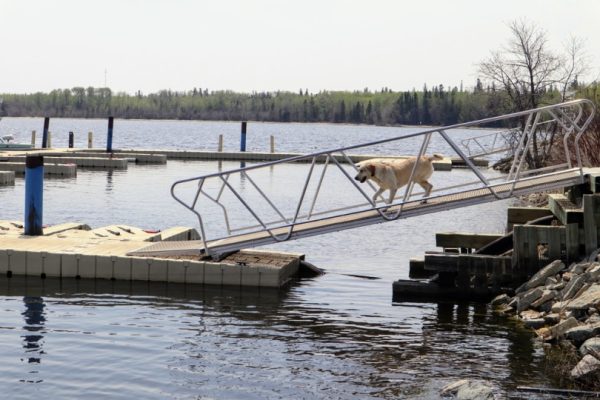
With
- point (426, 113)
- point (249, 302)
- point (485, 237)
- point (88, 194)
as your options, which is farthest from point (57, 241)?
point (426, 113)

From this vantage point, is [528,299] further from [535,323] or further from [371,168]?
[371,168]

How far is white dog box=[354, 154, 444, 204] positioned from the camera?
52.2 ft

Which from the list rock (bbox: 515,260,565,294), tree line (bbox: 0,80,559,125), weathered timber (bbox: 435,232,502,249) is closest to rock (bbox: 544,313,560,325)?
rock (bbox: 515,260,565,294)

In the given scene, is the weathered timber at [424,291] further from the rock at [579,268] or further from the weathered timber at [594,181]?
the weathered timber at [594,181]

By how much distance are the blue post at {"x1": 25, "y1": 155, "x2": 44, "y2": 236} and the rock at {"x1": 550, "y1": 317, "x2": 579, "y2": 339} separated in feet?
30.1

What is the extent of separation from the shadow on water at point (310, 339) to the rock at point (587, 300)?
702 mm

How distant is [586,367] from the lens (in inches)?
439

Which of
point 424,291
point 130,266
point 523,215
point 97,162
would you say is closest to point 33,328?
point 130,266

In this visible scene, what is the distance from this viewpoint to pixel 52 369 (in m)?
11.8

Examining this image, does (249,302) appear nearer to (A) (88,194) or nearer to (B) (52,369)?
(B) (52,369)

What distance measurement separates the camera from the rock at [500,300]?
51.0ft

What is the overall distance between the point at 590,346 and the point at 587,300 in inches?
65.2

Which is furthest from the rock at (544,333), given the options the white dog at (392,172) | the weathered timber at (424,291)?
the white dog at (392,172)

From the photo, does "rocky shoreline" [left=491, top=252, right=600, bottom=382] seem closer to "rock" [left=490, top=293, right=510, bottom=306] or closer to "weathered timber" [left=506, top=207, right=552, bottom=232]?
"rock" [left=490, top=293, right=510, bottom=306]
